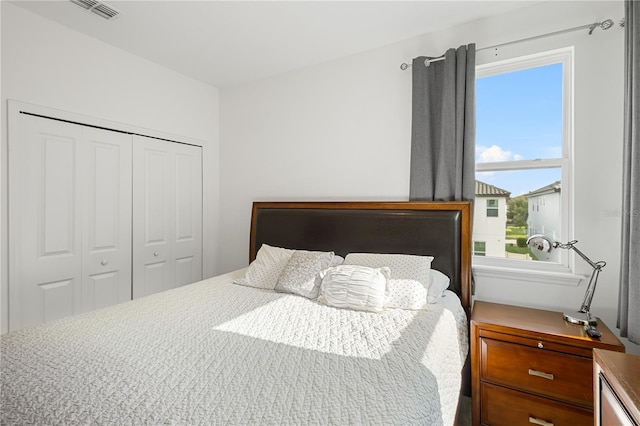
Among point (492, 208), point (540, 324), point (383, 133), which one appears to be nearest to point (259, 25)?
point (383, 133)

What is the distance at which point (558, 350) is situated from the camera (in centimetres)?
164

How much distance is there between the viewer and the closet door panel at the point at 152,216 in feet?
9.48

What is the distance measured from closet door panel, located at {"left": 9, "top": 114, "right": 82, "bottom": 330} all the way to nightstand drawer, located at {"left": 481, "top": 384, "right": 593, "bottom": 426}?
2915mm

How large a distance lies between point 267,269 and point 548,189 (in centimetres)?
201

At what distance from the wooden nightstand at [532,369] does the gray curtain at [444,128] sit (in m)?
0.87

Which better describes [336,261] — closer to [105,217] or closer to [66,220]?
[105,217]

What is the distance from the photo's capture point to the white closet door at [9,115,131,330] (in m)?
2.19

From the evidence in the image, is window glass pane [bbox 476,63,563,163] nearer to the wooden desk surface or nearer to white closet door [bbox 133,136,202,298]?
the wooden desk surface

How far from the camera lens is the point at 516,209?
88.9 inches

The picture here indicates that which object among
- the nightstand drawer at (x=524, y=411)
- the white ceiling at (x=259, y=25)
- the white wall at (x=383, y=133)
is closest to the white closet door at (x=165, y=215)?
the white wall at (x=383, y=133)

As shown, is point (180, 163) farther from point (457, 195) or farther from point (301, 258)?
point (457, 195)

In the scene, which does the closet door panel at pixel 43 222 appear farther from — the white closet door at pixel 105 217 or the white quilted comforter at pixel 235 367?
the white quilted comforter at pixel 235 367

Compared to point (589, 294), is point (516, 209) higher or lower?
higher

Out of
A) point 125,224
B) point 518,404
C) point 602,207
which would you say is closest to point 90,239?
point 125,224
